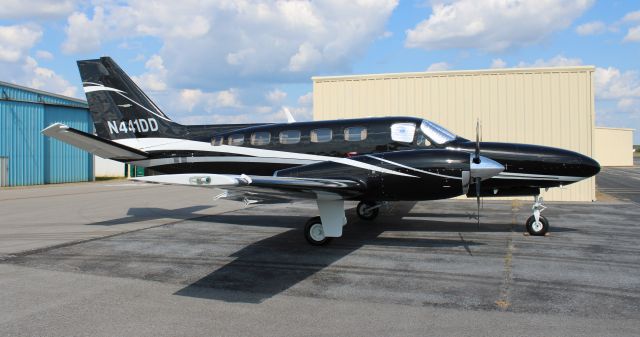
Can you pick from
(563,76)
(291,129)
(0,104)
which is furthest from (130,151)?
(0,104)

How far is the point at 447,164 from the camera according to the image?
29.8 ft

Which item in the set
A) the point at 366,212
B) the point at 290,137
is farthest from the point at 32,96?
the point at 366,212

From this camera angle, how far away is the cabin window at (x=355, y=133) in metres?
12.0

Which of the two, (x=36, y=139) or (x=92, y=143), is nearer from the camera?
(x=92, y=143)

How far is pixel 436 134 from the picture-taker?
36.9 feet

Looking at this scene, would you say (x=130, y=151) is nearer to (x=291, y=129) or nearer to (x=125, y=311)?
(x=291, y=129)

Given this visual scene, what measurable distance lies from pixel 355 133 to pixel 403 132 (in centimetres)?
128

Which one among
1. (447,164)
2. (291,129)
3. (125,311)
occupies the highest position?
(291,129)

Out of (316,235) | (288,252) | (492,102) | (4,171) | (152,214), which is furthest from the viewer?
(4,171)

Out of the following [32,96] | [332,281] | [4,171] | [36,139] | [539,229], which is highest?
[32,96]

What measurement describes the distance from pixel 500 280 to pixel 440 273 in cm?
94

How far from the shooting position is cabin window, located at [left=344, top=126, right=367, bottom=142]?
12.0 metres

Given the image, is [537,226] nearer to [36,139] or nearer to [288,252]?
[288,252]

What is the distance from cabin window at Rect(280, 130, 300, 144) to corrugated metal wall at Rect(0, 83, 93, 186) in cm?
2983
